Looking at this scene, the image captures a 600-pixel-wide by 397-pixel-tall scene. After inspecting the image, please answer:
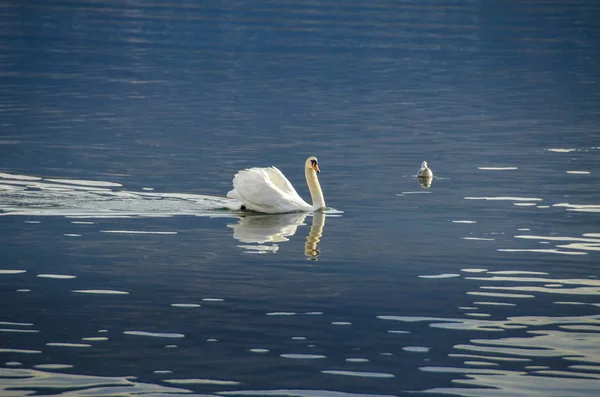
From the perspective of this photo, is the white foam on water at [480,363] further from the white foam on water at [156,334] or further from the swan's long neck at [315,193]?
the swan's long neck at [315,193]

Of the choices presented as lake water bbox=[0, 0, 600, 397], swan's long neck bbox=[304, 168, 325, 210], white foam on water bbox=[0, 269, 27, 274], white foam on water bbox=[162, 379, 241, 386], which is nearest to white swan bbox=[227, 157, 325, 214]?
swan's long neck bbox=[304, 168, 325, 210]

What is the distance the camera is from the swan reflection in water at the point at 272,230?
76.5ft

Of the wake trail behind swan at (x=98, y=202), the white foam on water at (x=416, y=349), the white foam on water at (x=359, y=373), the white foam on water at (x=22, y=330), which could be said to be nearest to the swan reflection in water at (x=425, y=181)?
the wake trail behind swan at (x=98, y=202)

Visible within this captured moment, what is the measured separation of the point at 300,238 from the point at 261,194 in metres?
2.55

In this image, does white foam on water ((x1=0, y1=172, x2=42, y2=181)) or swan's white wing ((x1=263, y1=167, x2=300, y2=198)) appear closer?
swan's white wing ((x1=263, y1=167, x2=300, y2=198))

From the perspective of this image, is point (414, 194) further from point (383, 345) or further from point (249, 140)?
point (383, 345)

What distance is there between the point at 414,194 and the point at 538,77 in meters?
34.3

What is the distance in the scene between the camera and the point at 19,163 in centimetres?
3309

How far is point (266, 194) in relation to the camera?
26.8 meters

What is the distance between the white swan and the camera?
26.8 metres

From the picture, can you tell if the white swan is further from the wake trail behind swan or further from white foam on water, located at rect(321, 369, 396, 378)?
white foam on water, located at rect(321, 369, 396, 378)

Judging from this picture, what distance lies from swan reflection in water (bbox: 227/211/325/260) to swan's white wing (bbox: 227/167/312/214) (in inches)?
6.0

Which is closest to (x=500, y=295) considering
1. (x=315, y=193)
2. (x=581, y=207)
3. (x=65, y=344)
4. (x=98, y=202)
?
(x=65, y=344)

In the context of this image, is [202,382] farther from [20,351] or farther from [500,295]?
[500,295]
